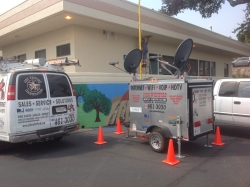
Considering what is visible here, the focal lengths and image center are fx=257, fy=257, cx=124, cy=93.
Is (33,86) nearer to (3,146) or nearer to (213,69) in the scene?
(3,146)

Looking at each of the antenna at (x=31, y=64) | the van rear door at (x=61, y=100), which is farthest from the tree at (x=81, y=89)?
the van rear door at (x=61, y=100)

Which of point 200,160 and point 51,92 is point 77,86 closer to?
point 51,92

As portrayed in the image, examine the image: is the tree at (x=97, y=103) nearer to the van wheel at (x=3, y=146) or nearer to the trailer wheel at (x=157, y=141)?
the van wheel at (x=3, y=146)

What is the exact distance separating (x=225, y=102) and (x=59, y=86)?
541cm

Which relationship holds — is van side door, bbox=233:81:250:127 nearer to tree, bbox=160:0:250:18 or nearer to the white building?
the white building

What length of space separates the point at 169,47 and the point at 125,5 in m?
6.05

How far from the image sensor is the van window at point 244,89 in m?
8.15

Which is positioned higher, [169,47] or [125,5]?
[125,5]

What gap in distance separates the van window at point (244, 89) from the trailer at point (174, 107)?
200cm

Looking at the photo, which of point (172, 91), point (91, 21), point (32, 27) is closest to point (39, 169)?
point (172, 91)

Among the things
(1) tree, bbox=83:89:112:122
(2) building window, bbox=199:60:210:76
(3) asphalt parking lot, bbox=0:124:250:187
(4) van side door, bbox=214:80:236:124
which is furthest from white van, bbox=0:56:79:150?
(2) building window, bbox=199:60:210:76

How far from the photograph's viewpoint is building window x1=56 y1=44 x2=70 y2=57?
43.5 ft

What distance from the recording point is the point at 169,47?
18266mm

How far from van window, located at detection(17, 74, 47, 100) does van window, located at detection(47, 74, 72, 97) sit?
24 centimetres
